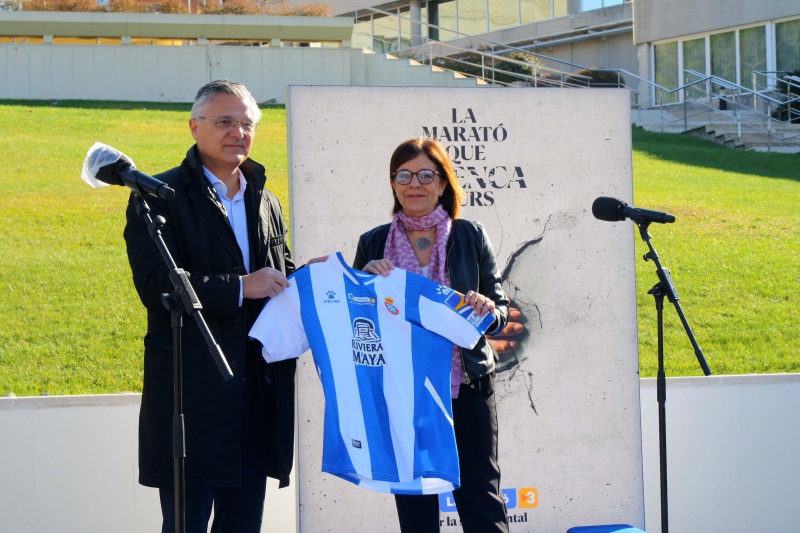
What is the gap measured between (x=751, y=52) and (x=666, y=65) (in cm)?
258

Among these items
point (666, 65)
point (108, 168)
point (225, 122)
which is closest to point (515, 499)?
point (225, 122)

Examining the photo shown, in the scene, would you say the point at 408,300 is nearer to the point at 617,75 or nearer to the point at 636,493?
the point at 636,493

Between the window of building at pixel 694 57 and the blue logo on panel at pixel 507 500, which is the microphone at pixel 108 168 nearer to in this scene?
the blue logo on panel at pixel 507 500

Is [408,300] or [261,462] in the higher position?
[408,300]

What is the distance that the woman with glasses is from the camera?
3.60 meters

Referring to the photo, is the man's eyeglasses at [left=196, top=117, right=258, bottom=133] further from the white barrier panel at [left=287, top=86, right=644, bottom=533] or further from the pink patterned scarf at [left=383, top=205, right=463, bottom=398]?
the white barrier panel at [left=287, top=86, right=644, bottom=533]

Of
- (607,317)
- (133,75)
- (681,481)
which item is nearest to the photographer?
(607,317)

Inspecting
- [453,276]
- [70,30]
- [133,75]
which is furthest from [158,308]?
[70,30]

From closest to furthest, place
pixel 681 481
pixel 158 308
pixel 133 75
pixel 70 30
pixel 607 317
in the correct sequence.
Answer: pixel 158 308
pixel 607 317
pixel 681 481
pixel 133 75
pixel 70 30

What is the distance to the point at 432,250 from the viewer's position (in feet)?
12.2

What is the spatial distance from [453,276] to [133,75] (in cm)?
2010

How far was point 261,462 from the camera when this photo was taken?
3609 millimetres

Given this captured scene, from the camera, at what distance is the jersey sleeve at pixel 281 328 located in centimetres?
353

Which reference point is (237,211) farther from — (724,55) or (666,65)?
(666,65)
